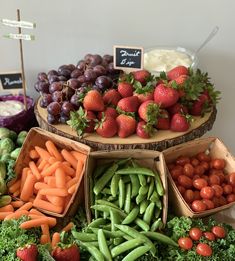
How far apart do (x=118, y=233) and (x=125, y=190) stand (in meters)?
0.21

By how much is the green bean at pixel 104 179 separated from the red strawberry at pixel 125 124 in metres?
0.15

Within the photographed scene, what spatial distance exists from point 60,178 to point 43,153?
18cm

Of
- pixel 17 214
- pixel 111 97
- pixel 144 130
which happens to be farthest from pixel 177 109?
pixel 17 214

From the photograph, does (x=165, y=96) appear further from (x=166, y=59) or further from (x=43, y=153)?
(x=43, y=153)

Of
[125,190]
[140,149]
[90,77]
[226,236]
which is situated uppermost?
[90,77]

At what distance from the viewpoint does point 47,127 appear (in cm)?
183

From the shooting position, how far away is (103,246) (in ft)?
4.74

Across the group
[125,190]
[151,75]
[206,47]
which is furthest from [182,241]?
[206,47]

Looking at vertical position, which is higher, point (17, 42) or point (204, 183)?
point (17, 42)

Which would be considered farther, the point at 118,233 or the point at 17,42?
the point at 17,42

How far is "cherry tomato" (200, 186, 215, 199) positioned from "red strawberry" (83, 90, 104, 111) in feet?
1.83

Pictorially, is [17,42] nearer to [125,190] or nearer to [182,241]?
[125,190]

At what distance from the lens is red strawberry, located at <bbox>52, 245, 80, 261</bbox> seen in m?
1.35

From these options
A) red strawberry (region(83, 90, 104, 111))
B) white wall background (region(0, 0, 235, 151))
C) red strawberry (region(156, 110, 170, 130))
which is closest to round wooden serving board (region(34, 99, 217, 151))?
red strawberry (region(156, 110, 170, 130))
